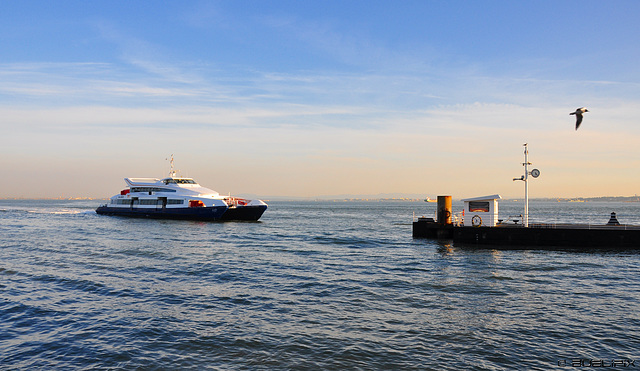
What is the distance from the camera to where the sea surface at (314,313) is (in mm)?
11258

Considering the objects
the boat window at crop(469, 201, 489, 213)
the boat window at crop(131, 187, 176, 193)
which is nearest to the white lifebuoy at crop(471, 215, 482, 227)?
the boat window at crop(469, 201, 489, 213)

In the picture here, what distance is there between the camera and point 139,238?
42.7 metres

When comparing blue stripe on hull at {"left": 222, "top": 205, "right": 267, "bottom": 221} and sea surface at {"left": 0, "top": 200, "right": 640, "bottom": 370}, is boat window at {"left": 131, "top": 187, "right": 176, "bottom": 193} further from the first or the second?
sea surface at {"left": 0, "top": 200, "right": 640, "bottom": 370}

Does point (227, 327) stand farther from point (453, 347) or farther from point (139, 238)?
point (139, 238)

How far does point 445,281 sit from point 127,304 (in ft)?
48.5

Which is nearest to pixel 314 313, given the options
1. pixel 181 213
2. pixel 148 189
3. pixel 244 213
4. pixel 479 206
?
pixel 479 206

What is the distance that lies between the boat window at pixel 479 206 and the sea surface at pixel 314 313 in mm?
9636

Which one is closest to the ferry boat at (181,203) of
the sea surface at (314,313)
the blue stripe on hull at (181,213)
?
the blue stripe on hull at (181,213)

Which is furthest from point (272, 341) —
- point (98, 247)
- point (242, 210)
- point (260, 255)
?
point (242, 210)

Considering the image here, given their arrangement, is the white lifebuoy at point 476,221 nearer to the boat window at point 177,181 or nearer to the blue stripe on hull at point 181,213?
the blue stripe on hull at point 181,213

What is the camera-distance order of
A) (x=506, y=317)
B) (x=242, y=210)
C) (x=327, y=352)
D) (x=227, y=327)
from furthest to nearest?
(x=242, y=210), (x=506, y=317), (x=227, y=327), (x=327, y=352)

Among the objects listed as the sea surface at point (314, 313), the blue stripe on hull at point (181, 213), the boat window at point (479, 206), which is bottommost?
the sea surface at point (314, 313)

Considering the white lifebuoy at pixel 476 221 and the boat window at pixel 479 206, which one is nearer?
the white lifebuoy at pixel 476 221

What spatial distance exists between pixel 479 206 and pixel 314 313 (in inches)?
1101
